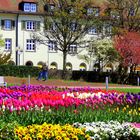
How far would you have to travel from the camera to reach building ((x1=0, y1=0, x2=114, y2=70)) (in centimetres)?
7088

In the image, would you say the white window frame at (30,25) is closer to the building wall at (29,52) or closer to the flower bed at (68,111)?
the building wall at (29,52)

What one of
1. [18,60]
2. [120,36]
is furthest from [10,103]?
[18,60]

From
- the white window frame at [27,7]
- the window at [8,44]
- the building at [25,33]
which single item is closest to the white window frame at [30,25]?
the building at [25,33]

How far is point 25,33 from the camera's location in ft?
236

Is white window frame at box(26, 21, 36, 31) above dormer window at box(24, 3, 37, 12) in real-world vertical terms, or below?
below

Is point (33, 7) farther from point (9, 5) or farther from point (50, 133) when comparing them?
point (50, 133)

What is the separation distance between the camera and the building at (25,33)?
7088 cm

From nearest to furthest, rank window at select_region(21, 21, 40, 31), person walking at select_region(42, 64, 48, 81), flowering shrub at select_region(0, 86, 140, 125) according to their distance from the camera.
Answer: flowering shrub at select_region(0, 86, 140, 125) → person walking at select_region(42, 64, 48, 81) → window at select_region(21, 21, 40, 31)

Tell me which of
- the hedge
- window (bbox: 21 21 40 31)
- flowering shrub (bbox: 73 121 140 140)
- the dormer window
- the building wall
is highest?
the dormer window

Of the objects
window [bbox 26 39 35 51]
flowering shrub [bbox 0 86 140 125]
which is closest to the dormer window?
window [bbox 26 39 35 51]

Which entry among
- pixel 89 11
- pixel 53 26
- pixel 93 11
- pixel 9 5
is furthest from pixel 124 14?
pixel 9 5

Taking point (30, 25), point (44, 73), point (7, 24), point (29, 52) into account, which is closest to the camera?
point (44, 73)

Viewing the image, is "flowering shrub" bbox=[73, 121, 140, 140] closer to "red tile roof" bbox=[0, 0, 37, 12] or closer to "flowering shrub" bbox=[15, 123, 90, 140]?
"flowering shrub" bbox=[15, 123, 90, 140]

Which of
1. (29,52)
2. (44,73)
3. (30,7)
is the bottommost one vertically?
(44,73)
